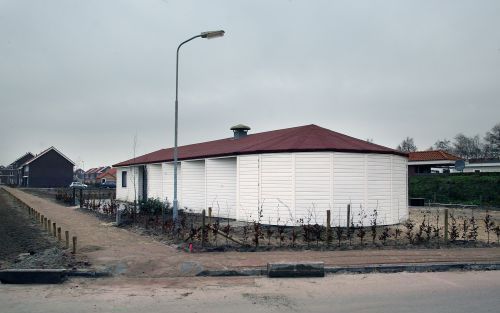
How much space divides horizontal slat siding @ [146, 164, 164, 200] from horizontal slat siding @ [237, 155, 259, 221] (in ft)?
33.1

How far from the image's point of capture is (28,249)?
11742 mm

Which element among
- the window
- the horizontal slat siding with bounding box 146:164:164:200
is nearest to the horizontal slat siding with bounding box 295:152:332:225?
the horizontal slat siding with bounding box 146:164:164:200

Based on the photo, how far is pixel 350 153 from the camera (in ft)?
53.8

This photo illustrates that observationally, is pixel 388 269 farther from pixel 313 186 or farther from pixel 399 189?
pixel 399 189

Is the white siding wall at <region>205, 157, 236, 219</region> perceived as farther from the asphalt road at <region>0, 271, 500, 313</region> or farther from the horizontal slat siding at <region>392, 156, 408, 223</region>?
the asphalt road at <region>0, 271, 500, 313</region>

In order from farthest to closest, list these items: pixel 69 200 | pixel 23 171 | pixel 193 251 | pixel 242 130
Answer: pixel 23 171 < pixel 69 200 < pixel 242 130 < pixel 193 251

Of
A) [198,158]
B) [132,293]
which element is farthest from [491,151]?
[132,293]

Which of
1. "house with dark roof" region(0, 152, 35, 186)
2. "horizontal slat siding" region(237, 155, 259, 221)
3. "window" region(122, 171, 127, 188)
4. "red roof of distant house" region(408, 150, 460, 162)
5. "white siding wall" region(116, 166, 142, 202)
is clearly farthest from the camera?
"house with dark roof" region(0, 152, 35, 186)

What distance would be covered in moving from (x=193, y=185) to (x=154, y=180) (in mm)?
6517

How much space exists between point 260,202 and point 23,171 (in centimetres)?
7487

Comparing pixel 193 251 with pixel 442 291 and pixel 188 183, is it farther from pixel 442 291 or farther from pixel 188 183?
pixel 188 183

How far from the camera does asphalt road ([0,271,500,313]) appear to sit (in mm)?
6570

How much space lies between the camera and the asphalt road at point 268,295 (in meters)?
6.57

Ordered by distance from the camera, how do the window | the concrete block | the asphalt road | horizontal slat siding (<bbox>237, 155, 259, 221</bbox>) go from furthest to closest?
the window → horizontal slat siding (<bbox>237, 155, 259, 221</bbox>) → the concrete block → the asphalt road
